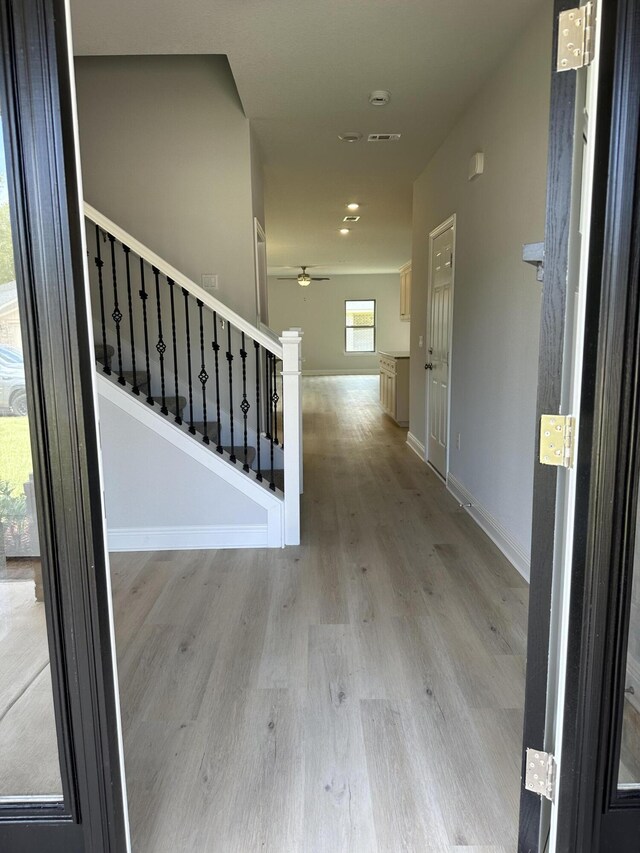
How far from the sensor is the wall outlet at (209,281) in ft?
14.1

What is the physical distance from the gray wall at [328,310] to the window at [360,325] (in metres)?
0.12

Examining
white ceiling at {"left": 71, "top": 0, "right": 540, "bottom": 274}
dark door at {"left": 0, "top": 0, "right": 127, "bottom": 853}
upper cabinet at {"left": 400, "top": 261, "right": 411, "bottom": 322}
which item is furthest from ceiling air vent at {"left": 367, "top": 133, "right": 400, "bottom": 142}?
upper cabinet at {"left": 400, "top": 261, "right": 411, "bottom": 322}

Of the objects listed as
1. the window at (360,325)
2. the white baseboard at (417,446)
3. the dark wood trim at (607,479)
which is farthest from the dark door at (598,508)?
the window at (360,325)

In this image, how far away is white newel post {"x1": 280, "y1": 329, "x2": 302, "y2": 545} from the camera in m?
3.21

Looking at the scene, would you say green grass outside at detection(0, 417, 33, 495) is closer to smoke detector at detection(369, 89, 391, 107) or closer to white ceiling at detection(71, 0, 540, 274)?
white ceiling at detection(71, 0, 540, 274)

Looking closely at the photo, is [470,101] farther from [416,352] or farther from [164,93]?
[416,352]

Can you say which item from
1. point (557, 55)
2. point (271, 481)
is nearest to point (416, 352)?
point (271, 481)

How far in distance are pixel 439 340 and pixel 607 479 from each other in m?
3.98

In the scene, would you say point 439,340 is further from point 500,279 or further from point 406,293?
point 406,293

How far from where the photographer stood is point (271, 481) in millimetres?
3492

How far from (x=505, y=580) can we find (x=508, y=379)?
1.14m

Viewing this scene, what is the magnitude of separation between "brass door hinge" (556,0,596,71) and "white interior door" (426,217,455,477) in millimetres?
3402

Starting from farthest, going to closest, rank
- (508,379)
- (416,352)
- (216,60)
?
(416,352) → (216,60) → (508,379)

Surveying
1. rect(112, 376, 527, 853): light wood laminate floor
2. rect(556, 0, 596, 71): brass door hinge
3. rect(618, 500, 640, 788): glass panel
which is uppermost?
rect(556, 0, 596, 71): brass door hinge
